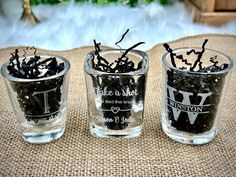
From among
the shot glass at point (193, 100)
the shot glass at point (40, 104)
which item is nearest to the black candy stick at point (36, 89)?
the shot glass at point (40, 104)

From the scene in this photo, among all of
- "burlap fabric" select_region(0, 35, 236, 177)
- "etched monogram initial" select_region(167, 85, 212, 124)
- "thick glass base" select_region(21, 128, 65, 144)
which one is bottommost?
"burlap fabric" select_region(0, 35, 236, 177)

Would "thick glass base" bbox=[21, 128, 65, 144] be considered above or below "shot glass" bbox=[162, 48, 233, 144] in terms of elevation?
below

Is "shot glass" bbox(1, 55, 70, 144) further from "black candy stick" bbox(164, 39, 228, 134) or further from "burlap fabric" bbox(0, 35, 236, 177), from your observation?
"black candy stick" bbox(164, 39, 228, 134)

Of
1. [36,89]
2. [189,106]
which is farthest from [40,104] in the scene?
[189,106]

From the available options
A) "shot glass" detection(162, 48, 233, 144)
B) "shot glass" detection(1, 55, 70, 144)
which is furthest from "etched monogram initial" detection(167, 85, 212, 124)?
"shot glass" detection(1, 55, 70, 144)

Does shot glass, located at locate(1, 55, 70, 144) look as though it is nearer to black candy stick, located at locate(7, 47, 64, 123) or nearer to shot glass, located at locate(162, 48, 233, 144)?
black candy stick, located at locate(7, 47, 64, 123)

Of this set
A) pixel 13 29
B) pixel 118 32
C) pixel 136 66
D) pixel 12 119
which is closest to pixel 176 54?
pixel 136 66
